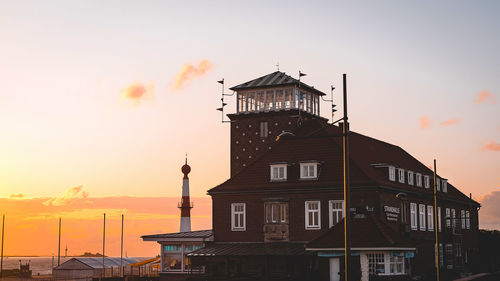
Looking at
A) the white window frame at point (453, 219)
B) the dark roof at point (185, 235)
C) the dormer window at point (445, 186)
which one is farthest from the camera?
the dormer window at point (445, 186)

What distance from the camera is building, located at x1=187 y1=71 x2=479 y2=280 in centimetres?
5394

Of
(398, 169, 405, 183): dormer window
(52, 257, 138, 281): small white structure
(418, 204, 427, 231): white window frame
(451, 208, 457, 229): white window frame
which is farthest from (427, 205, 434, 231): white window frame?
(52, 257, 138, 281): small white structure

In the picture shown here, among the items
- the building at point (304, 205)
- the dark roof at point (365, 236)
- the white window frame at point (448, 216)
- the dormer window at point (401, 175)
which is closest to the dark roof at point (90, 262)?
the building at point (304, 205)

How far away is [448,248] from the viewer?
71500mm

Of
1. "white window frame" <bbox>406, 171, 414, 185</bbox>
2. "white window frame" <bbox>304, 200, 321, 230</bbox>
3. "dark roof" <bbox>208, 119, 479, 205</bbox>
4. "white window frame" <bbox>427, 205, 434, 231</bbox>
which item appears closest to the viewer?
"dark roof" <bbox>208, 119, 479, 205</bbox>

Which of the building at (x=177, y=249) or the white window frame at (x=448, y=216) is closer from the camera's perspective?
the building at (x=177, y=249)

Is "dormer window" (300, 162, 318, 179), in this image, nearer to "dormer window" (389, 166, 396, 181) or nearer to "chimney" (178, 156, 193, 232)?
"dormer window" (389, 166, 396, 181)

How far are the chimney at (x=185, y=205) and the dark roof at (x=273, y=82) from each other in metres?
23.0

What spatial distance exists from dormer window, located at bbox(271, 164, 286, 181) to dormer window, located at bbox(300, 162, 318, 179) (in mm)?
1699

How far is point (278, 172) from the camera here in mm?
61344

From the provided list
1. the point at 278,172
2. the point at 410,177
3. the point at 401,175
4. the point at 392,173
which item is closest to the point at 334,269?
the point at 278,172

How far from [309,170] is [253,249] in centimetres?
831

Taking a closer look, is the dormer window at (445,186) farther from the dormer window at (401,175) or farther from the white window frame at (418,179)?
the dormer window at (401,175)

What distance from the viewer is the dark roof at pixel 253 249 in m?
56.9
